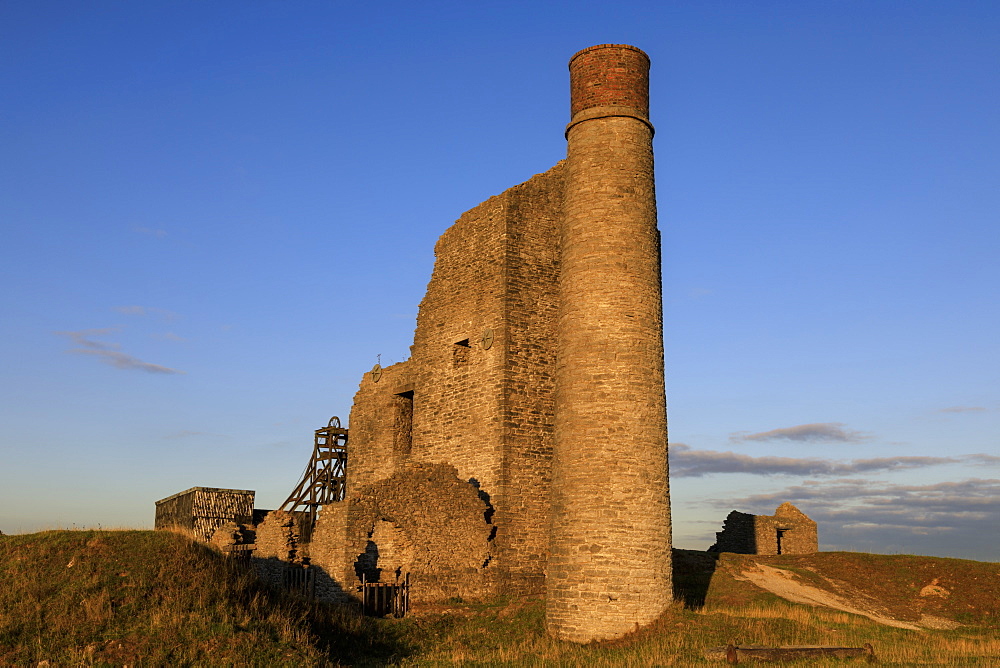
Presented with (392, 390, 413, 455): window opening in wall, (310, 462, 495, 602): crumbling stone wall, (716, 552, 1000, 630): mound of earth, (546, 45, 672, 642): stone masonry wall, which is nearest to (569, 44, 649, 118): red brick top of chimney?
(546, 45, 672, 642): stone masonry wall

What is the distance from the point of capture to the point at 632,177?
17.5 metres

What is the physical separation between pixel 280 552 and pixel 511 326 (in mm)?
8336

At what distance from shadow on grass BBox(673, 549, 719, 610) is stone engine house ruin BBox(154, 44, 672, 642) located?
237cm

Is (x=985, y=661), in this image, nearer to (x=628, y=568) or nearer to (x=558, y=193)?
(x=628, y=568)

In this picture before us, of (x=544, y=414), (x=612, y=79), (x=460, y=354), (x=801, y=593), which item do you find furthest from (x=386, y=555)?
(x=612, y=79)

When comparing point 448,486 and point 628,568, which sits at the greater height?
point 448,486

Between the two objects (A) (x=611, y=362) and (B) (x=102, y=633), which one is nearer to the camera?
(B) (x=102, y=633)

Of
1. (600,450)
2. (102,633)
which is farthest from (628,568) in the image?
(102,633)

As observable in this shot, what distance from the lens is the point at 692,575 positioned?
70.2 feet

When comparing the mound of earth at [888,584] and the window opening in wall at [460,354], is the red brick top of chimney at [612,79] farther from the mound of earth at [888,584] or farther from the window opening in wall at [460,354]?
the mound of earth at [888,584]

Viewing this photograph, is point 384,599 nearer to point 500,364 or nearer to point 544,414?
point 544,414

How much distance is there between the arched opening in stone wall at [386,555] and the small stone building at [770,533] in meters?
15.5

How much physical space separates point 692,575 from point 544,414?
18.2ft

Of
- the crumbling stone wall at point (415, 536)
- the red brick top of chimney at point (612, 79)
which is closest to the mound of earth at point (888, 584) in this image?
the crumbling stone wall at point (415, 536)
